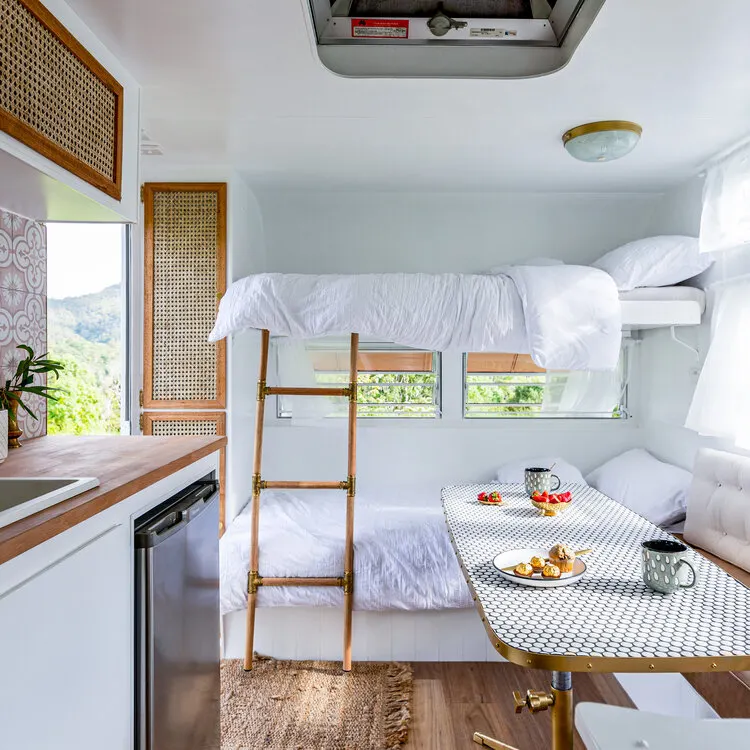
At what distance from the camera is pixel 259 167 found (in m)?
3.13

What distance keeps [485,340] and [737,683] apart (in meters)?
1.53

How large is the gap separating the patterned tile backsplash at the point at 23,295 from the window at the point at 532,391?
2387mm

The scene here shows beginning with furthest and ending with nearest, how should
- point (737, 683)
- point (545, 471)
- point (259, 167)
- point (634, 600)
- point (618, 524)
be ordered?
point (259, 167), point (545, 471), point (618, 524), point (737, 683), point (634, 600)

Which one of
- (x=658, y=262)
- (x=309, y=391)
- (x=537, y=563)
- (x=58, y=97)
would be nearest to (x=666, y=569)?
(x=537, y=563)

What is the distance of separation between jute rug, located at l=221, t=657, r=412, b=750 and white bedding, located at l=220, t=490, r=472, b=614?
0.92ft

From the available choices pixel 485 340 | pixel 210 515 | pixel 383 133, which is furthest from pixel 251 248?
pixel 210 515

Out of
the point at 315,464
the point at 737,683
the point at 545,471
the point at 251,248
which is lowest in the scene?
the point at 737,683

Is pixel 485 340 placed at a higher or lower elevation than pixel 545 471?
higher

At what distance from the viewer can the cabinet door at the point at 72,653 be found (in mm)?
927

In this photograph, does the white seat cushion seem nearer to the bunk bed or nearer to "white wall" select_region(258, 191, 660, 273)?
the bunk bed

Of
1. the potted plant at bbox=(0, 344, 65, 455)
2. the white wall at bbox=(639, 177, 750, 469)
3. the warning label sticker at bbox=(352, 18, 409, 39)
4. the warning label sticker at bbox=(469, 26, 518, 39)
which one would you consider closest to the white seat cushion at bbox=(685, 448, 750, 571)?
the white wall at bbox=(639, 177, 750, 469)

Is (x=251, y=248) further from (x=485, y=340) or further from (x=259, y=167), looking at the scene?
(x=485, y=340)

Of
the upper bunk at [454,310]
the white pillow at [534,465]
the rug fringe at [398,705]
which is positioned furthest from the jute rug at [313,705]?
the upper bunk at [454,310]

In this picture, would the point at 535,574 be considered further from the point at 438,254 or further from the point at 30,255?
the point at 438,254
